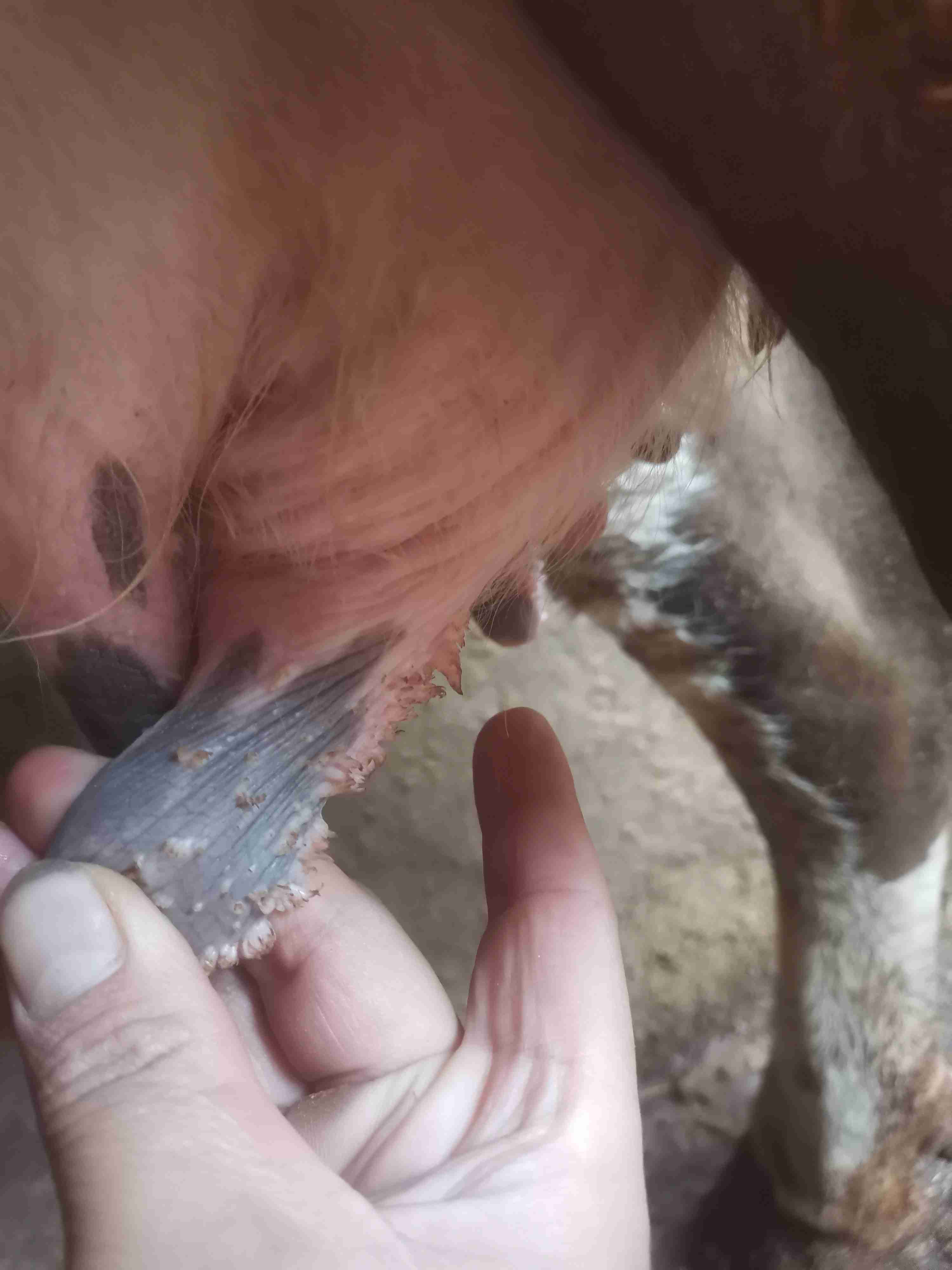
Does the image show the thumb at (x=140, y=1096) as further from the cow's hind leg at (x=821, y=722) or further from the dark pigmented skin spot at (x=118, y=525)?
the cow's hind leg at (x=821, y=722)

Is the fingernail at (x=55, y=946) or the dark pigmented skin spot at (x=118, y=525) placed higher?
the dark pigmented skin spot at (x=118, y=525)

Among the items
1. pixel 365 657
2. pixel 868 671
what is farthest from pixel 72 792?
pixel 868 671

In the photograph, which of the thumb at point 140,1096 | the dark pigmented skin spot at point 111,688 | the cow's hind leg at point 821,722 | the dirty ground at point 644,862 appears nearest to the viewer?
the thumb at point 140,1096

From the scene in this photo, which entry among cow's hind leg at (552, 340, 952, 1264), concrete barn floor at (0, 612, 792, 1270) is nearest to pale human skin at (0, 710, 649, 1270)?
cow's hind leg at (552, 340, 952, 1264)

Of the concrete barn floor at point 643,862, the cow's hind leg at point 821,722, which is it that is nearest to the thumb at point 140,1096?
the cow's hind leg at point 821,722

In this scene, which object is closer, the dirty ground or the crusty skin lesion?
the crusty skin lesion

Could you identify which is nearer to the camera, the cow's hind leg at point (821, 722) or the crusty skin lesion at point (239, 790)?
the crusty skin lesion at point (239, 790)

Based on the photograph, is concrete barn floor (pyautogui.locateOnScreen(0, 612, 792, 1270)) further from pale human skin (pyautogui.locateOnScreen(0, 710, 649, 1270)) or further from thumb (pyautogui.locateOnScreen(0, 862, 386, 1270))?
thumb (pyautogui.locateOnScreen(0, 862, 386, 1270))

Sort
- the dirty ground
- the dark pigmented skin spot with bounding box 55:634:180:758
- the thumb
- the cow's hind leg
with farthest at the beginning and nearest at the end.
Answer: the dirty ground
the cow's hind leg
the dark pigmented skin spot with bounding box 55:634:180:758
the thumb

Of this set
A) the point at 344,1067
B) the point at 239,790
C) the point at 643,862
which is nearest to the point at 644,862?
the point at 643,862
